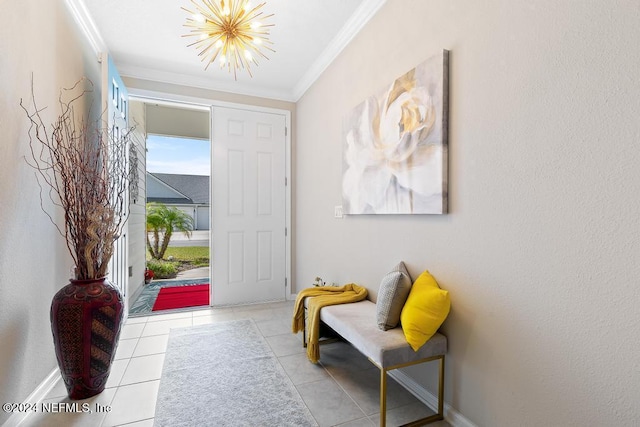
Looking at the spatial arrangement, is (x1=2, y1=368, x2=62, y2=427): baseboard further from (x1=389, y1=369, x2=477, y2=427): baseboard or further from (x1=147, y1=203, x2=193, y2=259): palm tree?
(x1=147, y1=203, x2=193, y2=259): palm tree

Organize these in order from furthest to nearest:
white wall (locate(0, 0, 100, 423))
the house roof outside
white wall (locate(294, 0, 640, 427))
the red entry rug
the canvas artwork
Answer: the house roof outside
the red entry rug
the canvas artwork
white wall (locate(0, 0, 100, 423))
white wall (locate(294, 0, 640, 427))

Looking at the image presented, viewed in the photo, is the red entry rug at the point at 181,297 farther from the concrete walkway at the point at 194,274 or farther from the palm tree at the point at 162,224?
the palm tree at the point at 162,224

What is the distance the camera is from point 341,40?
2.76 m

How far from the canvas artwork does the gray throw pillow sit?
0.42 m

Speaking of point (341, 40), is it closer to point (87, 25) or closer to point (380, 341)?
point (87, 25)

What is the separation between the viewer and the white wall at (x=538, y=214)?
1.01m

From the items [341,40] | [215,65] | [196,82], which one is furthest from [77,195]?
[341,40]

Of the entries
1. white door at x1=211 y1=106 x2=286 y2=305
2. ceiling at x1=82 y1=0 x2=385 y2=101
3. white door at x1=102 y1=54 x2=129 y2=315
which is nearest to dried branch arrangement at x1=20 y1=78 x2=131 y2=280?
white door at x1=102 y1=54 x2=129 y2=315

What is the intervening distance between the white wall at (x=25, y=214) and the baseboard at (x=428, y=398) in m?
2.12

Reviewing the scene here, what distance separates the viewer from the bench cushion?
5.09 ft

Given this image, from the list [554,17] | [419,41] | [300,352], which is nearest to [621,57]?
[554,17]

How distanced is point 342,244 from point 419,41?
1705 millimetres

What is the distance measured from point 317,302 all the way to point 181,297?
2750mm

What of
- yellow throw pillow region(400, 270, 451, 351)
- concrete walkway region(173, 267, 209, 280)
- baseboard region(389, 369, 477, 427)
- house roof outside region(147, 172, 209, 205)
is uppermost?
house roof outside region(147, 172, 209, 205)
